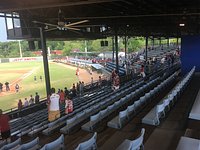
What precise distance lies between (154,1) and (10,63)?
2202 inches

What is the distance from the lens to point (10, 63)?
6106 cm

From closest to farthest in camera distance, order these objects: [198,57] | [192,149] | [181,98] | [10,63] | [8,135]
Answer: [192,149] < [8,135] < [181,98] < [198,57] < [10,63]

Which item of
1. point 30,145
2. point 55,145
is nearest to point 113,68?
point 30,145

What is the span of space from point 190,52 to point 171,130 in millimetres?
12704

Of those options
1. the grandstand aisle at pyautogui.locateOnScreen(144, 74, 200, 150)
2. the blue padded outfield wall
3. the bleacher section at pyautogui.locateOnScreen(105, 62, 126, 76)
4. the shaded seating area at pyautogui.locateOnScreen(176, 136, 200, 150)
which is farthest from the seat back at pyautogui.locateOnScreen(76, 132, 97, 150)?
the bleacher section at pyautogui.locateOnScreen(105, 62, 126, 76)

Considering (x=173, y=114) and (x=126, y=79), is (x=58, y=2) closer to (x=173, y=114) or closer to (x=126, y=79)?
(x=173, y=114)

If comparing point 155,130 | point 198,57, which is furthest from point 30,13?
point 198,57

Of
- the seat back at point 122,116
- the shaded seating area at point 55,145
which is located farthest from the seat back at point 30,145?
the seat back at point 122,116

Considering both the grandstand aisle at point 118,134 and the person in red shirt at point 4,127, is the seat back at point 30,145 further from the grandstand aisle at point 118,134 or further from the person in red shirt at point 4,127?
the person in red shirt at point 4,127

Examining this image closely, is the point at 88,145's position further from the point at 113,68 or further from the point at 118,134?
Result: the point at 113,68

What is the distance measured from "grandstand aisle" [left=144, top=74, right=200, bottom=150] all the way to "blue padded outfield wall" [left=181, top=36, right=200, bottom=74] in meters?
9.32

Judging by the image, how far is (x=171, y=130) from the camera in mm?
6480

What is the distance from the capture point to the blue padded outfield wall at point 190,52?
17.6m

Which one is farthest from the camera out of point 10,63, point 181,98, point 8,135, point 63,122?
point 10,63
